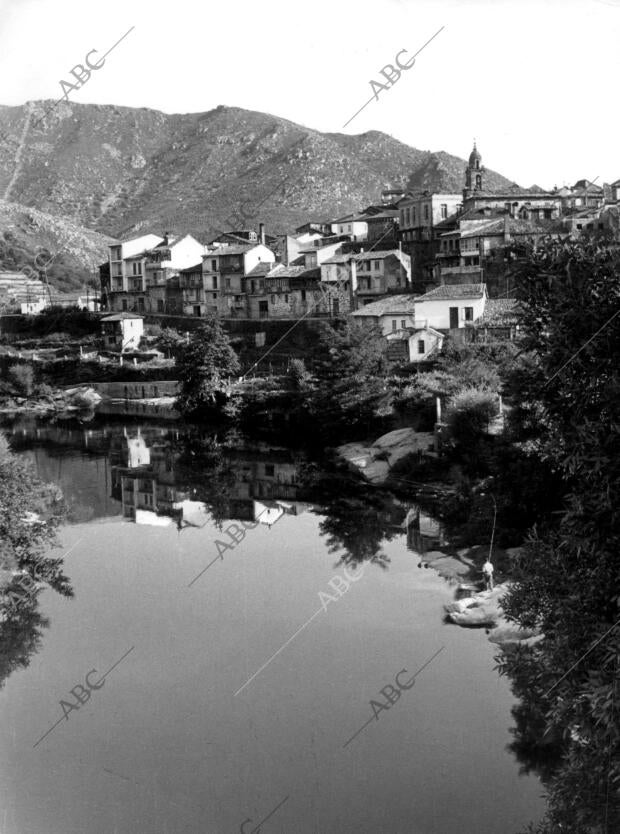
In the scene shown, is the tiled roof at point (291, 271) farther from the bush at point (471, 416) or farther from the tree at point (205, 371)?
the bush at point (471, 416)

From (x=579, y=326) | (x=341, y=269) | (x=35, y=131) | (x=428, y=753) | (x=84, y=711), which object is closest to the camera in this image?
(x=579, y=326)

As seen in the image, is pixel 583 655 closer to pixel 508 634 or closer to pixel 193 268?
pixel 508 634

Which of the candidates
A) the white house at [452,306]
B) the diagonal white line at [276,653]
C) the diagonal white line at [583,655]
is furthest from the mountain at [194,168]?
the diagonal white line at [583,655]

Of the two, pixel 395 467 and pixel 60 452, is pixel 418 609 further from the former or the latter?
pixel 60 452

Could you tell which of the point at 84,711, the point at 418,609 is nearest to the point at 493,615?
the point at 418,609

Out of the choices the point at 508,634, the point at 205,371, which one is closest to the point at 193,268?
the point at 205,371

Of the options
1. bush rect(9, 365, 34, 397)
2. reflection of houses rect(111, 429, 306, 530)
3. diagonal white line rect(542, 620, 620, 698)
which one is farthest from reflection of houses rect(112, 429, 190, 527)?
diagonal white line rect(542, 620, 620, 698)
